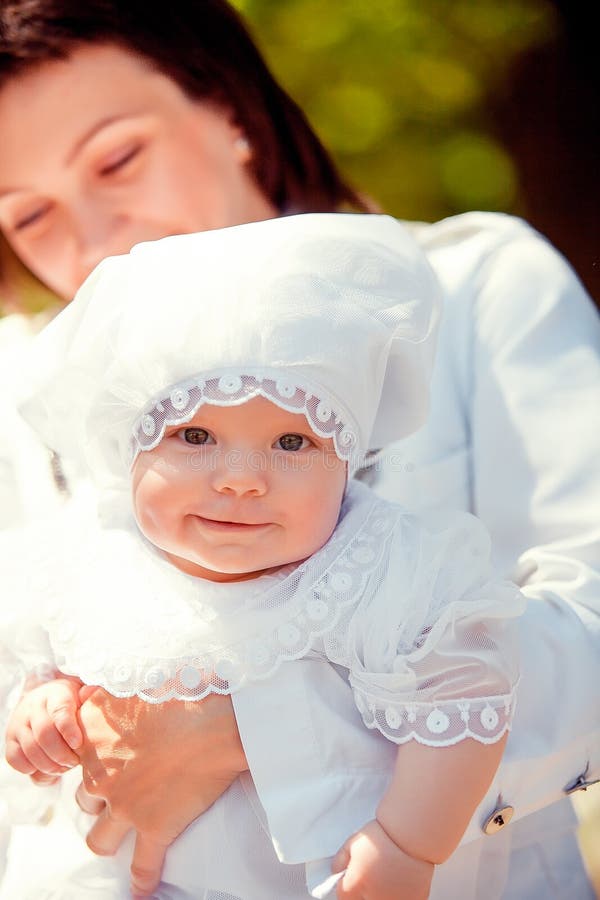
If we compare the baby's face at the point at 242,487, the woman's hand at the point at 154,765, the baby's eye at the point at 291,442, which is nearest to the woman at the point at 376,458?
the woman's hand at the point at 154,765

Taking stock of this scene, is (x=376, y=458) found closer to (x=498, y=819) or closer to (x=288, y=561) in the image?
(x=288, y=561)

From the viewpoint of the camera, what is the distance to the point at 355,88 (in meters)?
2.31

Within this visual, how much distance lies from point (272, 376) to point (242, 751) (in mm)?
412

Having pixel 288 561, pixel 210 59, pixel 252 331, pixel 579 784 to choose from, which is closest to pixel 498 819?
pixel 579 784

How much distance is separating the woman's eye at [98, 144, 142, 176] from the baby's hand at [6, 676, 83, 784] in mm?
818

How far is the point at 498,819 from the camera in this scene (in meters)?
1.17

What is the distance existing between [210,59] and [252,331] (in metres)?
0.83

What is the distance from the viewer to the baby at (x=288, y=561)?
3.39 ft

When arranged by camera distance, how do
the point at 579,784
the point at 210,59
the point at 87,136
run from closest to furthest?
1. the point at 579,784
2. the point at 87,136
3. the point at 210,59

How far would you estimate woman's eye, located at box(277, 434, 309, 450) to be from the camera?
108 cm

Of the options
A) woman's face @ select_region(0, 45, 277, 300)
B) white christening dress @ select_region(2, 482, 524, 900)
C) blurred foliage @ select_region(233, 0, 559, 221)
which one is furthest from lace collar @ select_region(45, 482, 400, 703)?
blurred foliage @ select_region(233, 0, 559, 221)

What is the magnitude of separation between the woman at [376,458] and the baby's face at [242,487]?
0.55ft

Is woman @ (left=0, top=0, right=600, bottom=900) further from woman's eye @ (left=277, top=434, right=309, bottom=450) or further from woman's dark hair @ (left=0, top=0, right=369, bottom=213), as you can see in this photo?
woman's eye @ (left=277, top=434, right=309, bottom=450)

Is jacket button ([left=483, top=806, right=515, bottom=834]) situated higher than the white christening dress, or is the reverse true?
the white christening dress
